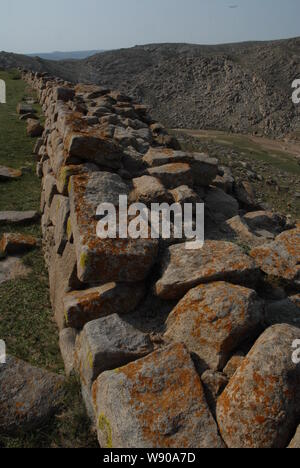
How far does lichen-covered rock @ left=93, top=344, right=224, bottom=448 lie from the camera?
11.0ft

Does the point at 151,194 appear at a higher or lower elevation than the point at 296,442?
higher

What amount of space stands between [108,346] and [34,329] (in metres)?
2.38

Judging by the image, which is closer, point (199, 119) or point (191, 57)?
point (199, 119)

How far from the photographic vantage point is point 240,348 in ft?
13.1

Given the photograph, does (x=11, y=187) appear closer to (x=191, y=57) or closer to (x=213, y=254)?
(x=213, y=254)

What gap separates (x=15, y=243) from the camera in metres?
8.52

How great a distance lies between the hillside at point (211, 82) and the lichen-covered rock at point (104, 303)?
55.1 metres

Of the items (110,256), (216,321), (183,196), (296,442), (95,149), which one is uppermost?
(95,149)

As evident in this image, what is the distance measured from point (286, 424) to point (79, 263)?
8.98 ft

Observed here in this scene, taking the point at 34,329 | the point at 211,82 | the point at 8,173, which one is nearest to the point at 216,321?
the point at 34,329

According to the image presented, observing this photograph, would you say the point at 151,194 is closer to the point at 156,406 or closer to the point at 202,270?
the point at 202,270

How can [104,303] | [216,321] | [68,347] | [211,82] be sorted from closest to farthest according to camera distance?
[216,321] < [104,303] < [68,347] < [211,82]

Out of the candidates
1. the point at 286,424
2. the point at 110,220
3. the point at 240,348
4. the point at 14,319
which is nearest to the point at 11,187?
the point at 14,319
